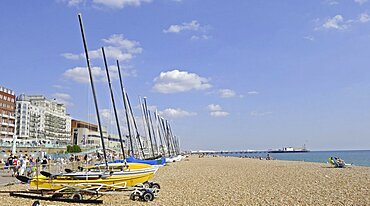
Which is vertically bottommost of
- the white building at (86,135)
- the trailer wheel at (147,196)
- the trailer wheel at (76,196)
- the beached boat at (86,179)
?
the trailer wheel at (147,196)

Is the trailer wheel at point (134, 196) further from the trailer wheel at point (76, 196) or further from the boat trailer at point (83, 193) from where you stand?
the trailer wheel at point (76, 196)

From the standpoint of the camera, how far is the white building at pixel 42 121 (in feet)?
476

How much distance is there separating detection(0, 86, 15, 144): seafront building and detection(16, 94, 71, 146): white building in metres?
9.74

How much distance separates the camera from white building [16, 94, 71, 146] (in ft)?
476

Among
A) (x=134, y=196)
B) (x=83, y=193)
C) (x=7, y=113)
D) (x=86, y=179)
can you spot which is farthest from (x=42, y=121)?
(x=134, y=196)

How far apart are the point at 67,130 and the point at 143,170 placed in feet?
573

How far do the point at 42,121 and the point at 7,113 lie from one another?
4059 centimetres

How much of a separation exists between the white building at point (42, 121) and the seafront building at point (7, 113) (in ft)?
32.0

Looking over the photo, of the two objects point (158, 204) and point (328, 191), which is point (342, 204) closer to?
point (328, 191)

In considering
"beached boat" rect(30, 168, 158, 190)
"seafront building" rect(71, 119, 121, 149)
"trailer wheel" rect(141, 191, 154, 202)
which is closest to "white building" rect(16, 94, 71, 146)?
"seafront building" rect(71, 119, 121, 149)

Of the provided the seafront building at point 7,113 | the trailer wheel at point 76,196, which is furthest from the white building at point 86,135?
the trailer wheel at point 76,196

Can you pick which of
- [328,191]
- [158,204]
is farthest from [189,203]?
[328,191]

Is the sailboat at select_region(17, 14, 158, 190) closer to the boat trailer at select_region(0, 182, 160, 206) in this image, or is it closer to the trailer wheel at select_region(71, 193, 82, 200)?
the boat trailer at select_region(0, 182, 160, 206)

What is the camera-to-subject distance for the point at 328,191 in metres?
19.4
